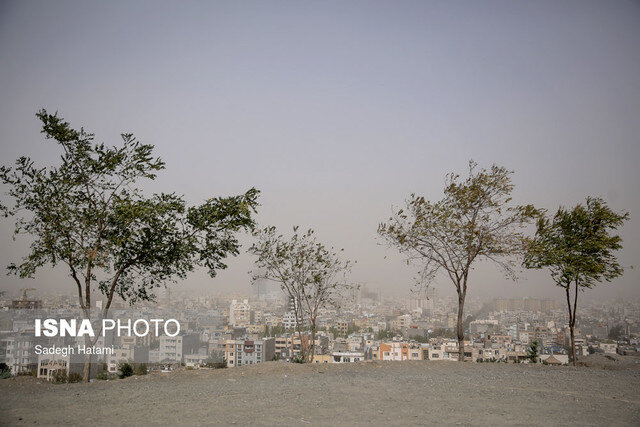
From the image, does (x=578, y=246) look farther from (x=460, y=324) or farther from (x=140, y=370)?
(x=140, y=370)

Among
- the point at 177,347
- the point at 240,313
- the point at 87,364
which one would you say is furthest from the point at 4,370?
the point at 240,313

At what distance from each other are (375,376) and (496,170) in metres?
10.00

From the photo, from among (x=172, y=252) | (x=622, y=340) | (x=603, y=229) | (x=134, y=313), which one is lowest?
(x=622, y=340)

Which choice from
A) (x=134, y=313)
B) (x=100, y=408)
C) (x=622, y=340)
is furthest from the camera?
(x=622, y=340)

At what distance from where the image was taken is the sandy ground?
24.1 ft

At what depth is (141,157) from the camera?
14227 mm

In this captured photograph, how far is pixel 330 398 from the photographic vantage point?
8.98m

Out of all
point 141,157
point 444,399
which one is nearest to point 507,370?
point 444,399

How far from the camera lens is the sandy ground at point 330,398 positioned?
7352 mm

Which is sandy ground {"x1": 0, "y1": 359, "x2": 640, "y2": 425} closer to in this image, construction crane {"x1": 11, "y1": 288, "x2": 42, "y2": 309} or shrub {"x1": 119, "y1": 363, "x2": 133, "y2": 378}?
shrub {"x1": 119, "y1": 363, "x2": 133, "y2": 378}

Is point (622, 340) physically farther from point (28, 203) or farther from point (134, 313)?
point (28, 203)

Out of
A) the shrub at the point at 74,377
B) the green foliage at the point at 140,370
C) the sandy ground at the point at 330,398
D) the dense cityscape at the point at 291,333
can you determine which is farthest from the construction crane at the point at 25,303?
the sandy ground at the point at 330,398

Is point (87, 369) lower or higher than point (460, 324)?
lower

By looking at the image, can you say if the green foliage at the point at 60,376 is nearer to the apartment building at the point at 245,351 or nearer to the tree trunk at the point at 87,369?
the tree trunk at the point at 87,369
